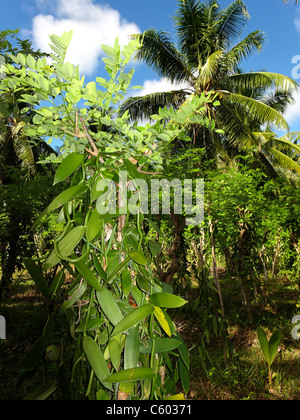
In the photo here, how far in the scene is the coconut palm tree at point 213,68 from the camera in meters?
5.20

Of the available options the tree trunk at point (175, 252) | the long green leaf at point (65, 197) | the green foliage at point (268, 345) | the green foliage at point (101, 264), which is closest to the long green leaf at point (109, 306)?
the green foliage at point (101, 264)

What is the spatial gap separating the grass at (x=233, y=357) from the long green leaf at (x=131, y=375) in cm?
46

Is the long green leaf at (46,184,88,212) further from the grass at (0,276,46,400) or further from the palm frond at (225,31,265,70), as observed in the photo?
the palm frond at (225,31,265,70)

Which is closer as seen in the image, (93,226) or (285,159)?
(93,226)

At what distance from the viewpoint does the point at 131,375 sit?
344 mm

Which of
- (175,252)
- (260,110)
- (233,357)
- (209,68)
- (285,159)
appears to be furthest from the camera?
(285,159)

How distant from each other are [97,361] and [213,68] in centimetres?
534

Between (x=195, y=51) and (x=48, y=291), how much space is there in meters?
6.14

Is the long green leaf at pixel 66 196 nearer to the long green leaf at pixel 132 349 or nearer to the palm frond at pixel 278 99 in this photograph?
the long green leaf at pixel 132 349

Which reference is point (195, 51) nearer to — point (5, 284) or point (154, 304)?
point (5, 284)

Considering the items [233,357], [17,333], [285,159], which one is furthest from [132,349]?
[285,159]

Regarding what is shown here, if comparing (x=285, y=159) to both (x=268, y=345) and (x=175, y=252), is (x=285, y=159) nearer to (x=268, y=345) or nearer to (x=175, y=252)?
(x=175, y=252)

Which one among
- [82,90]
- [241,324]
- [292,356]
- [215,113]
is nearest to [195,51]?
[215,113]

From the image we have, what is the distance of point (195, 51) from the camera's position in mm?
5625
